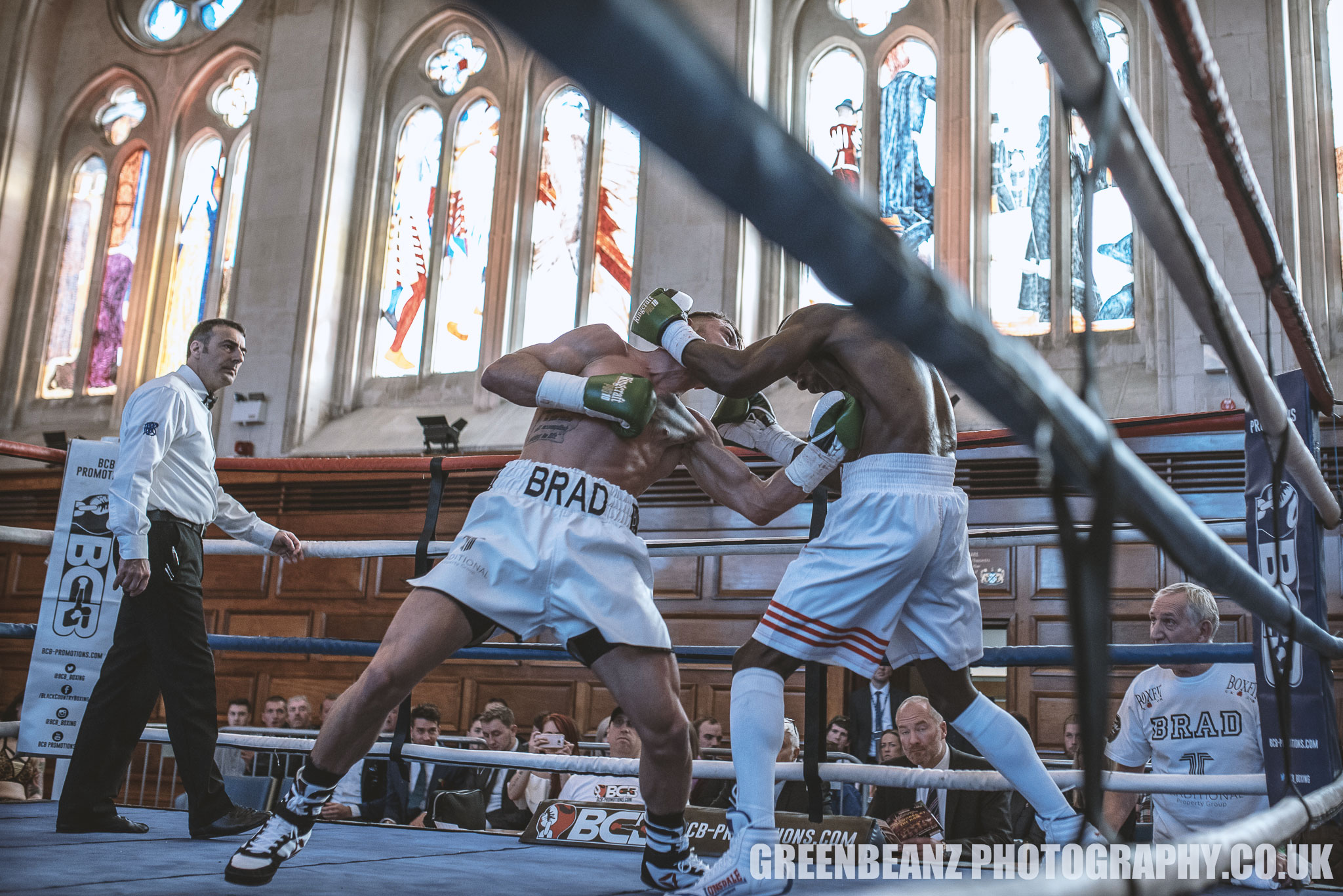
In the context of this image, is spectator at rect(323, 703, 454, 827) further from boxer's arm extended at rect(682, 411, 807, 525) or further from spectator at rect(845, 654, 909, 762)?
boxer's arm extended at rect(682, 411, 807, 525)

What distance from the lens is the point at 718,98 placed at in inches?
16.7

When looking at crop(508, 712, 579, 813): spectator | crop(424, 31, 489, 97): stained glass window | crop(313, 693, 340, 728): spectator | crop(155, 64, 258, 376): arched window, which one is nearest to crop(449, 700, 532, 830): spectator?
crop(508, 712, 579, 813): spectator

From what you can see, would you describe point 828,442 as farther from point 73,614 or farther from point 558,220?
point 558,220

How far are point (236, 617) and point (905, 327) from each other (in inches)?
339

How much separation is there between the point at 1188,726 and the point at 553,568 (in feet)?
6.13

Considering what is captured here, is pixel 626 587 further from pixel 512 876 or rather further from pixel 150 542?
pixel 150 542

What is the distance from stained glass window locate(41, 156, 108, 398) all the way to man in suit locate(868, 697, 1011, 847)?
9015mm

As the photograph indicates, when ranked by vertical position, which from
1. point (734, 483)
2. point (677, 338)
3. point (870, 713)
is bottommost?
point (870, 713)

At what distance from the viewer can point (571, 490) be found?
85.2 inches

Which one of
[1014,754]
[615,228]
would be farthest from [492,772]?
[615,228]

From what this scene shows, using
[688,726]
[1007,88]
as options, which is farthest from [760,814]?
[1007,88]

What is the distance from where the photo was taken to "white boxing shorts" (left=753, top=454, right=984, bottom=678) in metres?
2.01

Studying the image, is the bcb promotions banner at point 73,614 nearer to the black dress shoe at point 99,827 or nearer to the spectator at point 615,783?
the black dress shoe at point 99,827

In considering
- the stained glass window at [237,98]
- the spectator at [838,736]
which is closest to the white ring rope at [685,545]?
the spectator at [838,736]
